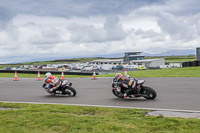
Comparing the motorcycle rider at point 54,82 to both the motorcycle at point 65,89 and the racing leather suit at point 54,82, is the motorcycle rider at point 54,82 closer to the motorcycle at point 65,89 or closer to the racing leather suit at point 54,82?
the racing leather suit at point 54,82

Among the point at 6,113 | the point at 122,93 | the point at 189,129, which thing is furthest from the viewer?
Answer: the point at 122,93

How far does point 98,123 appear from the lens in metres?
6.26

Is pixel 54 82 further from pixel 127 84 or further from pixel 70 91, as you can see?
pixel 127 84

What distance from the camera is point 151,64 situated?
307ft

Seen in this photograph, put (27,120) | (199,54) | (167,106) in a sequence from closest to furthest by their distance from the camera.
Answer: (27,120) < (167,106) < (199,54)

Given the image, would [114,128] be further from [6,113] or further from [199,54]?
[199,54]

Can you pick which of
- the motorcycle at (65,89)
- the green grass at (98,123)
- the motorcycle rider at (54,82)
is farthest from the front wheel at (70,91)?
the green grass at (98,123)

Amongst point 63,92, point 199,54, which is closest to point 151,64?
point 199,54

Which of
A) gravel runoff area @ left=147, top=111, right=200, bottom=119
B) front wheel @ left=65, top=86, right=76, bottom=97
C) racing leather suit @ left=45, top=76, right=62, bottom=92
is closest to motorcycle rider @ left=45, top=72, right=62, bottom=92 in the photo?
racing leather suit @ left=45, top=76, right=62, bottom=92

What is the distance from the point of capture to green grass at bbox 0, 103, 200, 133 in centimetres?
568

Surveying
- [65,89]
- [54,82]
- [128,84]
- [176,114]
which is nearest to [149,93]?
[128,84]

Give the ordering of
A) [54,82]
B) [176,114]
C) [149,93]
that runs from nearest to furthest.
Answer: [176,114] < [149,93] < [54,82]

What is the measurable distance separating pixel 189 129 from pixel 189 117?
1.30 meters

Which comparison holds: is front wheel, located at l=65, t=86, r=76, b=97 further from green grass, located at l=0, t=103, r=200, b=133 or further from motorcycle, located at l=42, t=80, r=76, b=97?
green grass, located at l=0, t=103, r=200, b=133
